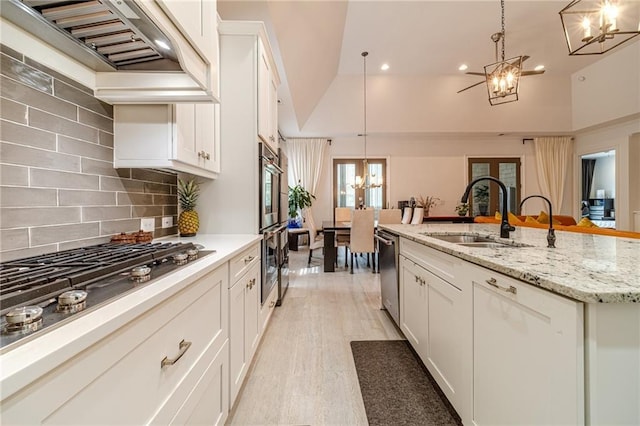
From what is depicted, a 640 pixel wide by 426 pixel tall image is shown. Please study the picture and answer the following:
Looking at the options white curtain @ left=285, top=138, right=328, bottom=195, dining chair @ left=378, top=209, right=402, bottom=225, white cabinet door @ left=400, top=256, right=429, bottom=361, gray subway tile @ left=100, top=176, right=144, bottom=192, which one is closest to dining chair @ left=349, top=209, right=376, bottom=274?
dining chair @ left=378, top=209, right=402, bottom=225

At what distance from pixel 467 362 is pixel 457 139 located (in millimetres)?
6815

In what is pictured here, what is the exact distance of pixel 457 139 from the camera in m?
6.84

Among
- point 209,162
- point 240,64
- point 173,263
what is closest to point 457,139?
point 240,64

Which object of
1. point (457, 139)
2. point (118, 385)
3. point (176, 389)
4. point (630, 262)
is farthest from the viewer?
point (457, 139)

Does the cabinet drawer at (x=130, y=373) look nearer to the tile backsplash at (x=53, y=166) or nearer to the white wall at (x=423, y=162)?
the tile backsplash at (x=53, y=166)

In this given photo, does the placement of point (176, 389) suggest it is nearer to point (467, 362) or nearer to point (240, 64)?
point (467, 362)

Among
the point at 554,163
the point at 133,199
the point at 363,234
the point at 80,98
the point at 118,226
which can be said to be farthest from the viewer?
the point at 554,163

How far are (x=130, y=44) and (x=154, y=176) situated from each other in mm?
852

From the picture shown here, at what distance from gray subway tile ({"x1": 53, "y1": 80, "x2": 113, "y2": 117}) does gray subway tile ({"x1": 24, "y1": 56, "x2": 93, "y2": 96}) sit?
1cm

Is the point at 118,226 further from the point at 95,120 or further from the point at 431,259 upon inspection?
the point at 431,259

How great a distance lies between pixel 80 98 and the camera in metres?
1.20

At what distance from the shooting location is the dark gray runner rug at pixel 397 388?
1.40 metres

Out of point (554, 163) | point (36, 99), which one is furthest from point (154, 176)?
point (554, 163)

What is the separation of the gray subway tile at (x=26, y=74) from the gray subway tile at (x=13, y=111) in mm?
88
